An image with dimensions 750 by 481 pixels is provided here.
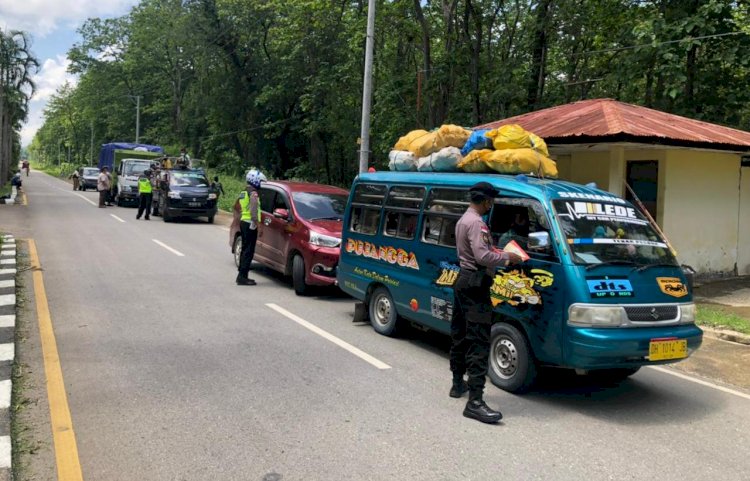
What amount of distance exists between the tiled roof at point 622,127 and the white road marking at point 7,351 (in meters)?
8.55

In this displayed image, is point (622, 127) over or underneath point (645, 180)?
over

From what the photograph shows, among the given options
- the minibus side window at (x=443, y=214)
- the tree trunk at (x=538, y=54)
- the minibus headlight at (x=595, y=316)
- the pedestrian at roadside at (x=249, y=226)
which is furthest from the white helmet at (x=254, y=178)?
the tree trunk at (x=538, y=54)

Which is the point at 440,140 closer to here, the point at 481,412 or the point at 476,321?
the point at 476,321

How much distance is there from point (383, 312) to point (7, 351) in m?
4.06

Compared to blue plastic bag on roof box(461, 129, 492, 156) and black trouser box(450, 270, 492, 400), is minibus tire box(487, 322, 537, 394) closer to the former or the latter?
black trouser box(450, 270, 492, 400)

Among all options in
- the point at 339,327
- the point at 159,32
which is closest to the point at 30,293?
the point at 339,327

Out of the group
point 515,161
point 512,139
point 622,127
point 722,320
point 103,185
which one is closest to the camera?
point 515,161

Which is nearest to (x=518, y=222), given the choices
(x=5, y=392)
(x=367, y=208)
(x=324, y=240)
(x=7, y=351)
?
(x=367, y=208)

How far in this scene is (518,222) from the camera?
5.96 meters

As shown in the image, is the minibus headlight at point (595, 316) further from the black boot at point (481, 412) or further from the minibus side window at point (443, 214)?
the minibus side window at point (443, 214)

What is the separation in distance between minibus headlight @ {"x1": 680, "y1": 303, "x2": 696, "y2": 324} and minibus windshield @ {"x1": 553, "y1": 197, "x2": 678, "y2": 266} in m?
0.41

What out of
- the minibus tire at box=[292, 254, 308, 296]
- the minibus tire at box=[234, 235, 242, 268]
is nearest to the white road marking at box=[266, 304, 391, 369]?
the minibus tire at box=[292, 254, 308, 296]

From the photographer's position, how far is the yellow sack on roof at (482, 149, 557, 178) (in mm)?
6438

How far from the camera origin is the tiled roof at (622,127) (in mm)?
10367
